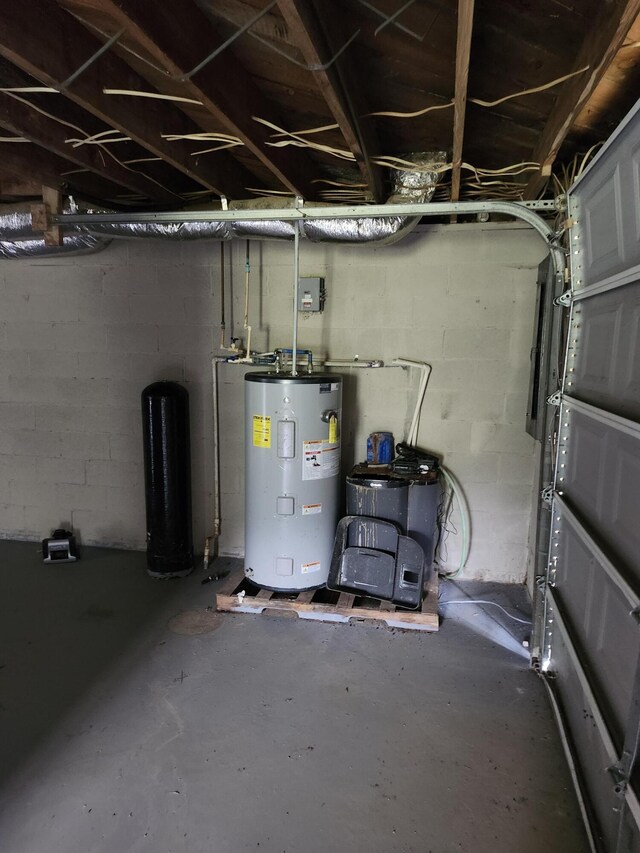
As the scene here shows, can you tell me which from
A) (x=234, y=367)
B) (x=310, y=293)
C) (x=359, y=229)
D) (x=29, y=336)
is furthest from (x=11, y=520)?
(x=359, y=229)

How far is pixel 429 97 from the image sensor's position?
69.2 inches

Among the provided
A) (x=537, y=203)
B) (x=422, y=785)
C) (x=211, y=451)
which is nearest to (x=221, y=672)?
(x=422, y=785)

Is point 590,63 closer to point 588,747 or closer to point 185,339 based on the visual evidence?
point 588,747

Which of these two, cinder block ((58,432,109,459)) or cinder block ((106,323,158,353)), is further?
cinder block ((58,432,109,459))

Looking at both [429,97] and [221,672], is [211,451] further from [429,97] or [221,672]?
[429,97]

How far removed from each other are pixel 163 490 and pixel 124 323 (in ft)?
3.73

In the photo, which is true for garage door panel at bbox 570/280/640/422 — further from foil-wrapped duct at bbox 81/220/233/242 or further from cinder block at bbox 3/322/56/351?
cinder block at bbox 3/322/56/351

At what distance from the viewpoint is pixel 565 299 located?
197 cm

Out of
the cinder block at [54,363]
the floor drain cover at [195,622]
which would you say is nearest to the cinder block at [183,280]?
the cinder block at [54,363]

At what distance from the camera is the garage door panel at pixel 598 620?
4.39 feet

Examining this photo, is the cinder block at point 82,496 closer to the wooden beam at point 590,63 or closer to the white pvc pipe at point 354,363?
the white pvc pipe at point 354,363

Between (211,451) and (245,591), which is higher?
(211,451)

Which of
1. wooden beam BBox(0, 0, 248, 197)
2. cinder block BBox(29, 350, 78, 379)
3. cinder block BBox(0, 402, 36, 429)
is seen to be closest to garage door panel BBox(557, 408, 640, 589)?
wooden beam BBox(0, 0, 248, 197)

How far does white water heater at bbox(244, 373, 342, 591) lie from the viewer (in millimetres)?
2518
